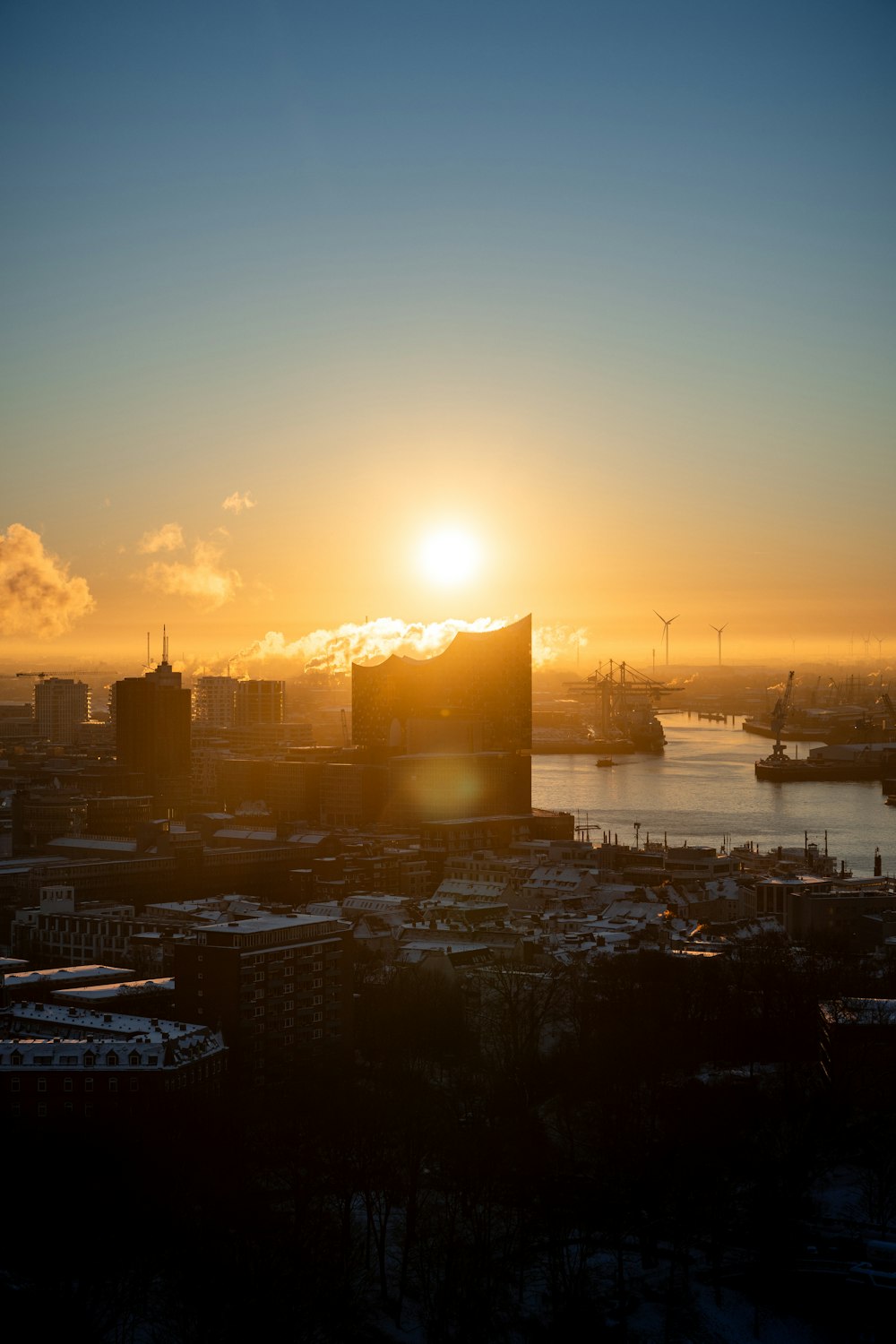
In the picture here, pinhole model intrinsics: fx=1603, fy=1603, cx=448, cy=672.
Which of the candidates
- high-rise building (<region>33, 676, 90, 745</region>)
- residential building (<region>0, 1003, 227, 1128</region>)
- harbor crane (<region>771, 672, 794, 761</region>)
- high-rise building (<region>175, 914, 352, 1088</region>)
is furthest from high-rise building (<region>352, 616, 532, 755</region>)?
high-rise building (<region>33, 676, 90, 745</region>)

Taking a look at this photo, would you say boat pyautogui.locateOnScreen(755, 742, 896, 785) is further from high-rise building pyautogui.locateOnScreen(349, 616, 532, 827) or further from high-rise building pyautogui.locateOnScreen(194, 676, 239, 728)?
high-rise building pyautogui.locateOnScreen(194, 676, 239, 728)

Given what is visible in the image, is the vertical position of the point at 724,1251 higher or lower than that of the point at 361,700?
lower

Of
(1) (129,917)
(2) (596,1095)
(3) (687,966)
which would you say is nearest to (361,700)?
(1) (129,917)

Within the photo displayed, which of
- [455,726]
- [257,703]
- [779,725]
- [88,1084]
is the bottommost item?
[88,1084]

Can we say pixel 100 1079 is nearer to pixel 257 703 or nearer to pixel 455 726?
pixel 455 726

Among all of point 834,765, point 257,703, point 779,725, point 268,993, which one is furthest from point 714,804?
point 268,993

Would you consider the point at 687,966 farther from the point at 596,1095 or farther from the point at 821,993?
the point at 596,1095
